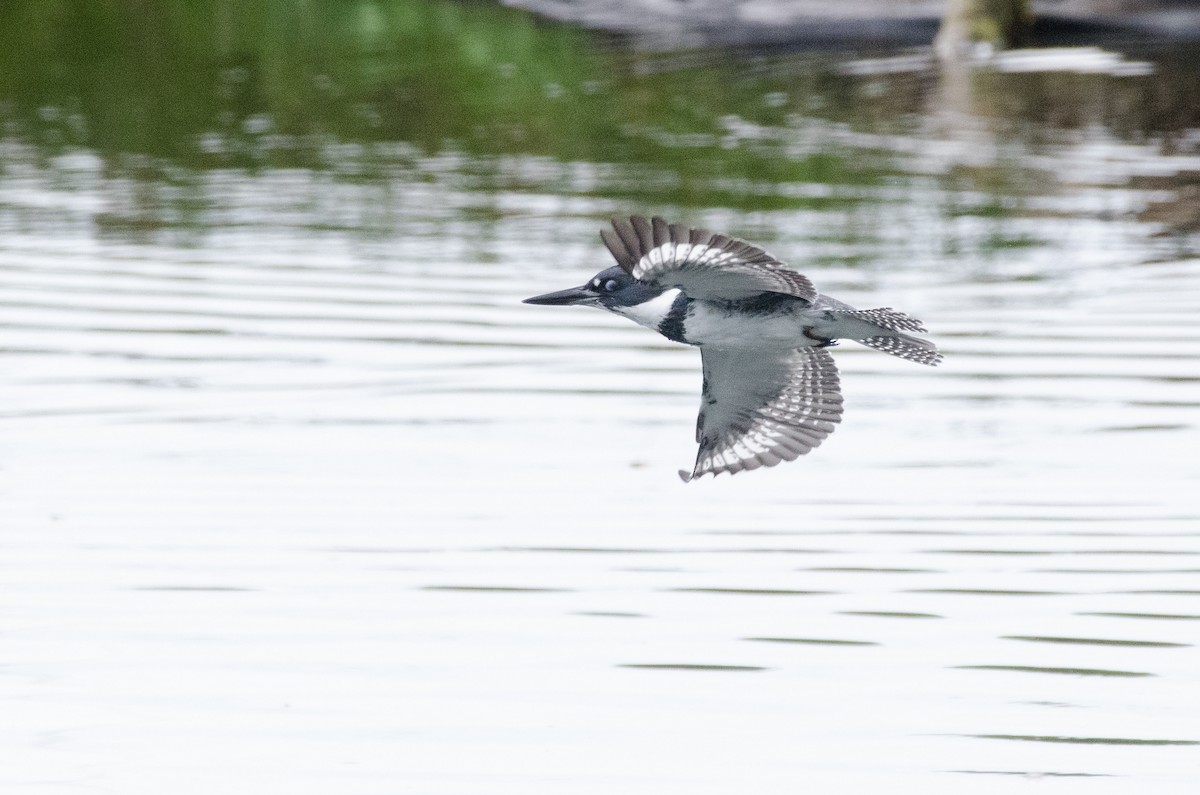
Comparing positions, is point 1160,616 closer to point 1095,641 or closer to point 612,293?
point 1095,641

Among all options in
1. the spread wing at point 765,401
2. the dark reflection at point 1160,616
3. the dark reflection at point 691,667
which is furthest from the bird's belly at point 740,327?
the dark reflection at point 1160,616

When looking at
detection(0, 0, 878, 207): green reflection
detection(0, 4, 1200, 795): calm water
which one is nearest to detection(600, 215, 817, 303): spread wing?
detection(0, 4, 1200, 795): calm water

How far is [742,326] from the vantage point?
3.93 metres

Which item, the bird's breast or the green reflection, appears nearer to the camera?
the bird's breast

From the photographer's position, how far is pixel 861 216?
9.55 meters

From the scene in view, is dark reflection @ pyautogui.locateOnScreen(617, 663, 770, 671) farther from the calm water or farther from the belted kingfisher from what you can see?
the belted kingfisher

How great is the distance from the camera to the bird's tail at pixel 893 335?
3.77 metres

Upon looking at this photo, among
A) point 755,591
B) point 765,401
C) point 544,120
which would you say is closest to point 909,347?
point 765,401

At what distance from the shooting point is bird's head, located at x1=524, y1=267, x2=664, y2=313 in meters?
3.87

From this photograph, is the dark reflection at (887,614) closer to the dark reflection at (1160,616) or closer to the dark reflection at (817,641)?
the dark reflection at (817,641)

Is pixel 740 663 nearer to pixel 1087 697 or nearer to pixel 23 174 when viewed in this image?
pixel 1087 697

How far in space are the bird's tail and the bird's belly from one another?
0.12 metres

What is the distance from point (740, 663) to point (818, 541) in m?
0.79

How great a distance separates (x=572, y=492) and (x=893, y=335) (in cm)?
230
